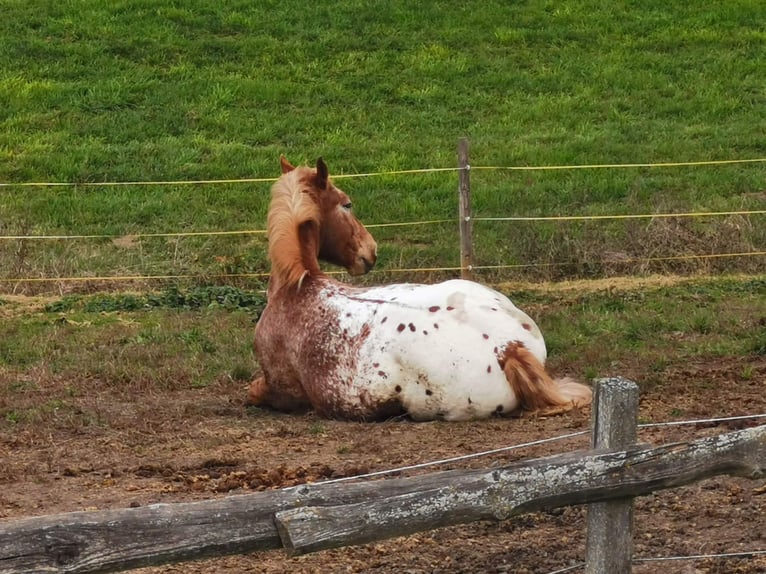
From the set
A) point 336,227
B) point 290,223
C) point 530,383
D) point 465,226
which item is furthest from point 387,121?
point 530,383

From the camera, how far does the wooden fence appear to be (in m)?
3.42

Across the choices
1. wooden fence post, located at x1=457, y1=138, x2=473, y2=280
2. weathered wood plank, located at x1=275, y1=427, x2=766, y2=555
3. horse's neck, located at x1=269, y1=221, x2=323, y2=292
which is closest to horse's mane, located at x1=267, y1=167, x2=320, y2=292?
horse's neck, located at x1=269, y1=221, x2=323, y2=292

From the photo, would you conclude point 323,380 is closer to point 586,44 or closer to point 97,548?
point 97,548

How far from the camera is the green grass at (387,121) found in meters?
13.2

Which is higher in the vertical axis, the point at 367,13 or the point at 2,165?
the point at 367,13

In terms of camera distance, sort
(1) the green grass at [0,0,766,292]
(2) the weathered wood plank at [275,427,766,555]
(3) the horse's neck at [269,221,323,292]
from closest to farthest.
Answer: (2) the weathered wood plank at [275,427,766,555], (3) the horse's neck at [269,221,323,292], (1) the green grass at [0,0,766,292]

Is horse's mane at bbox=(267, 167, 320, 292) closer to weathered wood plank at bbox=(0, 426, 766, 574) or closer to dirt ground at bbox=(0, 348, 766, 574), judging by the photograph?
dirt ground at bbox=(0, 348, 766, 574)

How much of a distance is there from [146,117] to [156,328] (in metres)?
8.67

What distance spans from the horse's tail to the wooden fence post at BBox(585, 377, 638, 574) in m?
2.87

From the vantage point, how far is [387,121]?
18094 millimetres

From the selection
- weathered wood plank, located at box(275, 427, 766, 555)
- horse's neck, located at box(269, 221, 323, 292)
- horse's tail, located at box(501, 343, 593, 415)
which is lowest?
horse's tail, located at box(501, 343, 593, 415)

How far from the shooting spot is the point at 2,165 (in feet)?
54.2

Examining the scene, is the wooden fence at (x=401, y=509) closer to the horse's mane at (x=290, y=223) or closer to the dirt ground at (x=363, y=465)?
the dirt ground at (x=363, y=465)

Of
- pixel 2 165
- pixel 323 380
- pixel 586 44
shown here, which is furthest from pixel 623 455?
pixel 586 44
